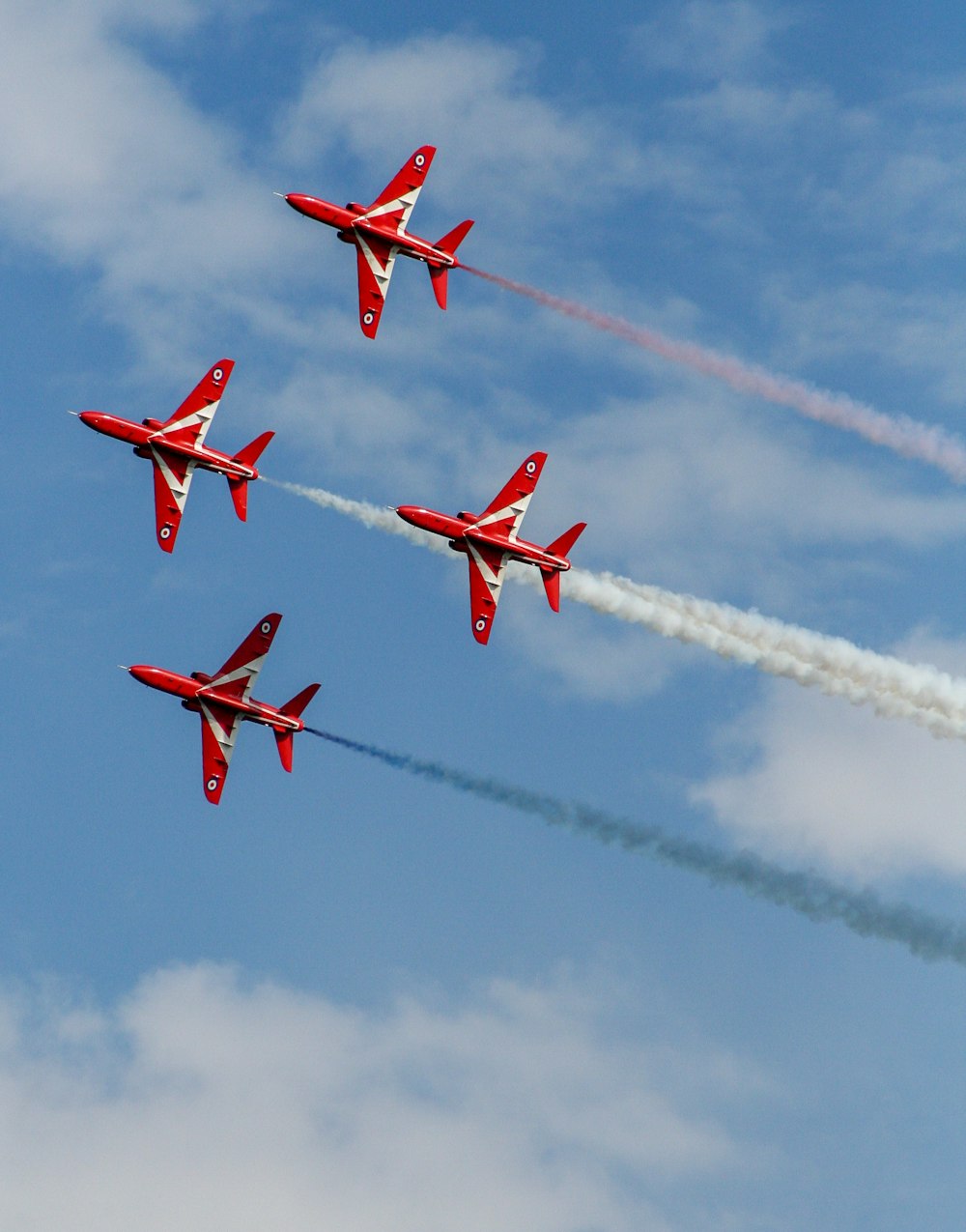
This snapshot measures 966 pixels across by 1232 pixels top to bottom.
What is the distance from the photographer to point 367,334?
97750 millimetres

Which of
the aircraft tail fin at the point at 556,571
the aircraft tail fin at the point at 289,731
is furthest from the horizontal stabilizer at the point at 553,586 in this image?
the aircraft tail fin at the point at 289,731

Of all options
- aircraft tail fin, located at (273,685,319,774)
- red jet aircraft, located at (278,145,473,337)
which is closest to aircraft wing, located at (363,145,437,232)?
red jet aircraft, located at (278,145,473,337)

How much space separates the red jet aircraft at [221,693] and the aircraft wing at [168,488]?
5.94 metres

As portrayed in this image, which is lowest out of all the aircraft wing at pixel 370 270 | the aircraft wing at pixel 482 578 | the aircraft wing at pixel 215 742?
the aircraft wing at pixel 215 742

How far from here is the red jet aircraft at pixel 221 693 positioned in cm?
9281

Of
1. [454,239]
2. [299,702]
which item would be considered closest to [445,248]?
[454,239]

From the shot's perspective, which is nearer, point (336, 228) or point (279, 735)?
point (279, 735)

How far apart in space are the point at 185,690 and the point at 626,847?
1987 cm

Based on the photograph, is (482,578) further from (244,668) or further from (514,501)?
(244,668)

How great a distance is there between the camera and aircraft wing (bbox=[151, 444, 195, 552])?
94.4 m

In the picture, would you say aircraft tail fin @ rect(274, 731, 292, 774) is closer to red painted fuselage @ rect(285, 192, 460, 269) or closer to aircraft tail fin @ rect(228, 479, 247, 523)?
aircraft tail fin @ rect(228, 479, 247, 523)

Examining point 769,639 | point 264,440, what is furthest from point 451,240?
point 769,639

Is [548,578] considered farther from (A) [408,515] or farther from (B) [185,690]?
(B) [185,690]

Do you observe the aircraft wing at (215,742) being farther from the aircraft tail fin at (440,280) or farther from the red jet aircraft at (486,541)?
the aircraft tail fin at (440,280)
